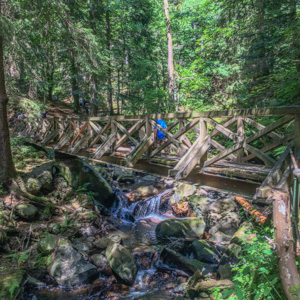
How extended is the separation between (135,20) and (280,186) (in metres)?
19.3

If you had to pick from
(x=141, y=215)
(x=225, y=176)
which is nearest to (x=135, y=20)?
(x=141, y=215)

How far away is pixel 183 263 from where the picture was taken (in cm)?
642

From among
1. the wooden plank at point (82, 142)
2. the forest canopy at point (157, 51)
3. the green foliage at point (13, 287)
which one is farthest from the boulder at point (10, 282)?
the forest canopy at point (157, 51)

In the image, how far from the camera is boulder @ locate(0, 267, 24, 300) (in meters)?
4.59

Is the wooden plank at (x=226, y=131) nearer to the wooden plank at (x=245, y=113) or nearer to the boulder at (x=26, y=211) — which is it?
the wooden plank at (x=245, y=113)

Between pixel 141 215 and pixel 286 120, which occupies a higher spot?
pixel 286 120

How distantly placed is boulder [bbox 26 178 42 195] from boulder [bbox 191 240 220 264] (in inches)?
227

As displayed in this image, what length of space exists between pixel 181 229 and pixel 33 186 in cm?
545

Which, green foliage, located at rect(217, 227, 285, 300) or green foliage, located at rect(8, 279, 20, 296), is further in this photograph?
green foliage, located at rect(8, 279, 20, 296)

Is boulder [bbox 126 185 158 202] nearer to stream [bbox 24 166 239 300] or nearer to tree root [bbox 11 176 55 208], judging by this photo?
stream [bbox 24 166 239 300]

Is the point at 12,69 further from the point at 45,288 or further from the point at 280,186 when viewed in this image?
the point at 280,186

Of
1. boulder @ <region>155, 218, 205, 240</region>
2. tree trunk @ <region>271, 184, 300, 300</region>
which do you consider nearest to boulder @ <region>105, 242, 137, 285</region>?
boulder @ <region>155, 218, 205, 240</region>

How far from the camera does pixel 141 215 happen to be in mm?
10133

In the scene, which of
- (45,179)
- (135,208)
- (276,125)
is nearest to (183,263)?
(135,208)
